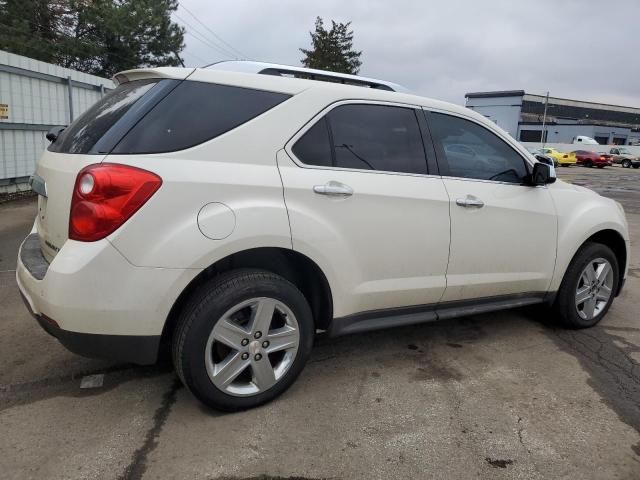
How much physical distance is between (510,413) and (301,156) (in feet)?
6.01

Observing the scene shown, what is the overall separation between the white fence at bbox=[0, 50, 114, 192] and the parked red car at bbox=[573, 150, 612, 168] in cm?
3844

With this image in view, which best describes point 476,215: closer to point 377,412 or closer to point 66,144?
point 377,412

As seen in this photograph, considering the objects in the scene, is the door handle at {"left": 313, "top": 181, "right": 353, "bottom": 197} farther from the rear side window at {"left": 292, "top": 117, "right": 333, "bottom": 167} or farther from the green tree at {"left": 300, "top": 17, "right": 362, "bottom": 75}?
the green tree at {"left": 300, "top": 17, "right": 362, "bottom": 75}

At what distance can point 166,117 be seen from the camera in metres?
2.52

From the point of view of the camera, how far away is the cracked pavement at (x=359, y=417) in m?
2.36

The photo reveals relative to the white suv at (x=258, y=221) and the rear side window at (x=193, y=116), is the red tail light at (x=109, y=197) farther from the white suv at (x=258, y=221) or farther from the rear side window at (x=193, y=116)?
the rear side window at (x=193, y=116)

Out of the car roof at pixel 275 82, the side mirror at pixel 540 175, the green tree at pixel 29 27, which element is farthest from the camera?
the green tree at pixel 29 27

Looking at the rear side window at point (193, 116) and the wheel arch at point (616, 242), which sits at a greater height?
the rear side window at point (193, 116)

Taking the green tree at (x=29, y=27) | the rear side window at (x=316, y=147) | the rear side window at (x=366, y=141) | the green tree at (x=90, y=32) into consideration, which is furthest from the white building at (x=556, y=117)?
the rear side window at (x=316, y=147)

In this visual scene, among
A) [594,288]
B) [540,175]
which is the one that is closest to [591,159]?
[594,288]

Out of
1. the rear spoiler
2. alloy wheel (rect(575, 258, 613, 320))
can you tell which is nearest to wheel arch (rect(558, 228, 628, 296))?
alloy wheel (rect(575, 258, 613, 320))

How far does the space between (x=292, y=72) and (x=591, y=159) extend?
41.8 metres

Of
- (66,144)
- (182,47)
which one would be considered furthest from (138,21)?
(66,144)

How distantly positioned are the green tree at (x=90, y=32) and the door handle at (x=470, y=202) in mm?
24302
